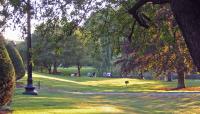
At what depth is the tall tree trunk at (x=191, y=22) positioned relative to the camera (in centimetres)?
691

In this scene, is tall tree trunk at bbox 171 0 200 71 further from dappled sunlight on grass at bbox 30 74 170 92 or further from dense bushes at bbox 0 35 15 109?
dappled sunlight on grass at bbox 30 74 170 92

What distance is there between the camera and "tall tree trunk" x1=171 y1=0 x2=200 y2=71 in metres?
6.91

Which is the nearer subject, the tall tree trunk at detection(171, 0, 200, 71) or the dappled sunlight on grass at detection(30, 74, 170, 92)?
the tall tree trunk at detection(171, 0, 200, 71)

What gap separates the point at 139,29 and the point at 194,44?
19.5 ft

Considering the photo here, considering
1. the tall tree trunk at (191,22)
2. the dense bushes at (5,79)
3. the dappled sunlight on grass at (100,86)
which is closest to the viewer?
the tall tree trunk at (191,22)

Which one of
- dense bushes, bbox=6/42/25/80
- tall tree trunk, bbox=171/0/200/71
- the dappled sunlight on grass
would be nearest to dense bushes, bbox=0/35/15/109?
tall tree trunk, bbox=171/0/200/71

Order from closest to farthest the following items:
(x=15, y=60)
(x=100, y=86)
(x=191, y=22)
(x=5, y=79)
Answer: (x=191, y=22), (x=5, y=79), (x=15, y=60), (x=100, y=86)

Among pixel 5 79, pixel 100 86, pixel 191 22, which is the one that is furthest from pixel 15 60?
pixel 191 22

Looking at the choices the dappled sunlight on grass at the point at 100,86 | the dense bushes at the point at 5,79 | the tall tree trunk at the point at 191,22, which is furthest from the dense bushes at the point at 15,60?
the tall tree trunk at the point at 191,22

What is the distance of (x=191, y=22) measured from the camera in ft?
22.7

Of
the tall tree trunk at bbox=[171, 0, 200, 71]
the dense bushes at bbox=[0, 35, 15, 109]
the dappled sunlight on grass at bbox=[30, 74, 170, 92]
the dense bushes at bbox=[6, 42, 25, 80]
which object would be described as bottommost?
the dappled sunlight on grass at bbox=[30, 74, 170, 92]

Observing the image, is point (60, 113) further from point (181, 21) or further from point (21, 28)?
point (181, 21)

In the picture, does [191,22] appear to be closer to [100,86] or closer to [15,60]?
[15,60]

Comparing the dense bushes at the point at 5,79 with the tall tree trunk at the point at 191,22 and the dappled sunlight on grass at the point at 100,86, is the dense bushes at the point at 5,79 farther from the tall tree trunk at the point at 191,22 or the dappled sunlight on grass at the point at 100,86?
the dappled sunlight on grass at the point at 100,86
